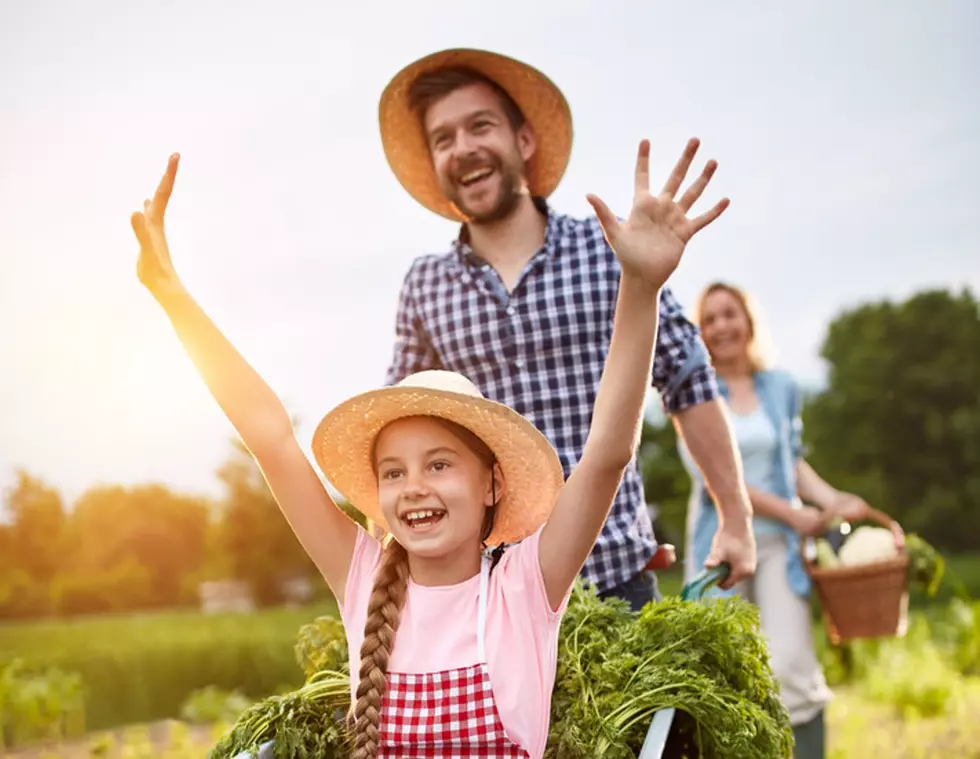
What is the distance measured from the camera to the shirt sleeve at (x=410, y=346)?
3316mm

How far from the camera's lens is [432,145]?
3.21 metres

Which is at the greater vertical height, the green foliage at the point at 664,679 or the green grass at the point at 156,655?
the green foliage at the point at 664,679

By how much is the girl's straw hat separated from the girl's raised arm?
0.42 feet

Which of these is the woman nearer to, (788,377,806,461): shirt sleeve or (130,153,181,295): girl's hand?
(788,377,806,461): shirt sleeve

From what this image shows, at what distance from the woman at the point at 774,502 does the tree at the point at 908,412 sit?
1418cm

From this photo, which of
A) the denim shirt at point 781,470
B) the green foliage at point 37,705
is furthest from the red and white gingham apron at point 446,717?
the green foliage at point 37,705

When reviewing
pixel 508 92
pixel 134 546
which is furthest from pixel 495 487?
pixel 134 546

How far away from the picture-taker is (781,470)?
5383mm

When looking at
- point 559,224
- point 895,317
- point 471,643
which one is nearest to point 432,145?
point 559,224

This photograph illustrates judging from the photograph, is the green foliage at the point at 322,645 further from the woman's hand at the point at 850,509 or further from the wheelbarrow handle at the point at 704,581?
the woman's hand at the point at 850,509

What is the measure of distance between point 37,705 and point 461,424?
5216 mm

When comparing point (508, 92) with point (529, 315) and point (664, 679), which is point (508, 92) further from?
point (664, 679)

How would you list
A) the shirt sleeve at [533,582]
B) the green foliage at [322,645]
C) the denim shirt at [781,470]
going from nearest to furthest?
1. the shirt sleeve at [533,582]
2. the green foliage at [322,645]
3. the denim shirt at [781,470]

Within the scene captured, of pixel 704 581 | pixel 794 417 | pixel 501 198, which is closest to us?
pixel 704 581
